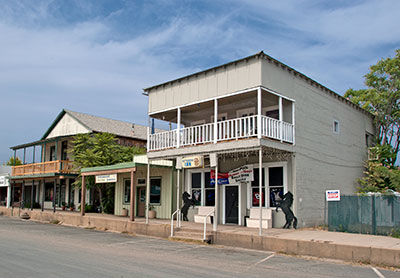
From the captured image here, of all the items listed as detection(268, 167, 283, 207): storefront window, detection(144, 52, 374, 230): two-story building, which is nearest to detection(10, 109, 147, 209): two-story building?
detection(144, 52, 374, 230): two-story building

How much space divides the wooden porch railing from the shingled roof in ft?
10.9

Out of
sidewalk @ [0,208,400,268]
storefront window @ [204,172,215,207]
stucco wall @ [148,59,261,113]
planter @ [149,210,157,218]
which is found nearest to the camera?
sidewalk @ [0,208,400,268]

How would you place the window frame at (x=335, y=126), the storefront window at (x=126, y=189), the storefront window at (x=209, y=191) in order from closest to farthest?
the window frame at (x=335, y=126) < the storefront window at (x=209, y=191) < the storefront window at (x=126, y=189)

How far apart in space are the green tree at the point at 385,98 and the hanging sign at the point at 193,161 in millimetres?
12934

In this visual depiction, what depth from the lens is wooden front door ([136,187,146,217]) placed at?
77.6 feet

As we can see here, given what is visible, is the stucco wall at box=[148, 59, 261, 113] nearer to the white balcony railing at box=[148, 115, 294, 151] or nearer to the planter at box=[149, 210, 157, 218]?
the white balcony railing at box=[148, 115, 294, 151]

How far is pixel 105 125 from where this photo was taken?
31.6 meters

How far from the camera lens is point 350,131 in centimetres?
2056

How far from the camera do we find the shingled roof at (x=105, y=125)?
3036cm

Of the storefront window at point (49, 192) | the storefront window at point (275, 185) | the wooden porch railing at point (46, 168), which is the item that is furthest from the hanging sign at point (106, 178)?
the storefront window at point (49, 192)

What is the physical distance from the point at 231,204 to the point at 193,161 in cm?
322

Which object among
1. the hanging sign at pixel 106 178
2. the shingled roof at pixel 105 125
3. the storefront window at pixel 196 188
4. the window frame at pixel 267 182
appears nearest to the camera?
the window frame at pixel 267 182

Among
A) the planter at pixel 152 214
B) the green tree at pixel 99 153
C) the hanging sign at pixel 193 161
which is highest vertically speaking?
the green tree at pixel 99 153

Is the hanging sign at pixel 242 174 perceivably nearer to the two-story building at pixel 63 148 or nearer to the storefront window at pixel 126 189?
the storefront window at pixel 126 189
